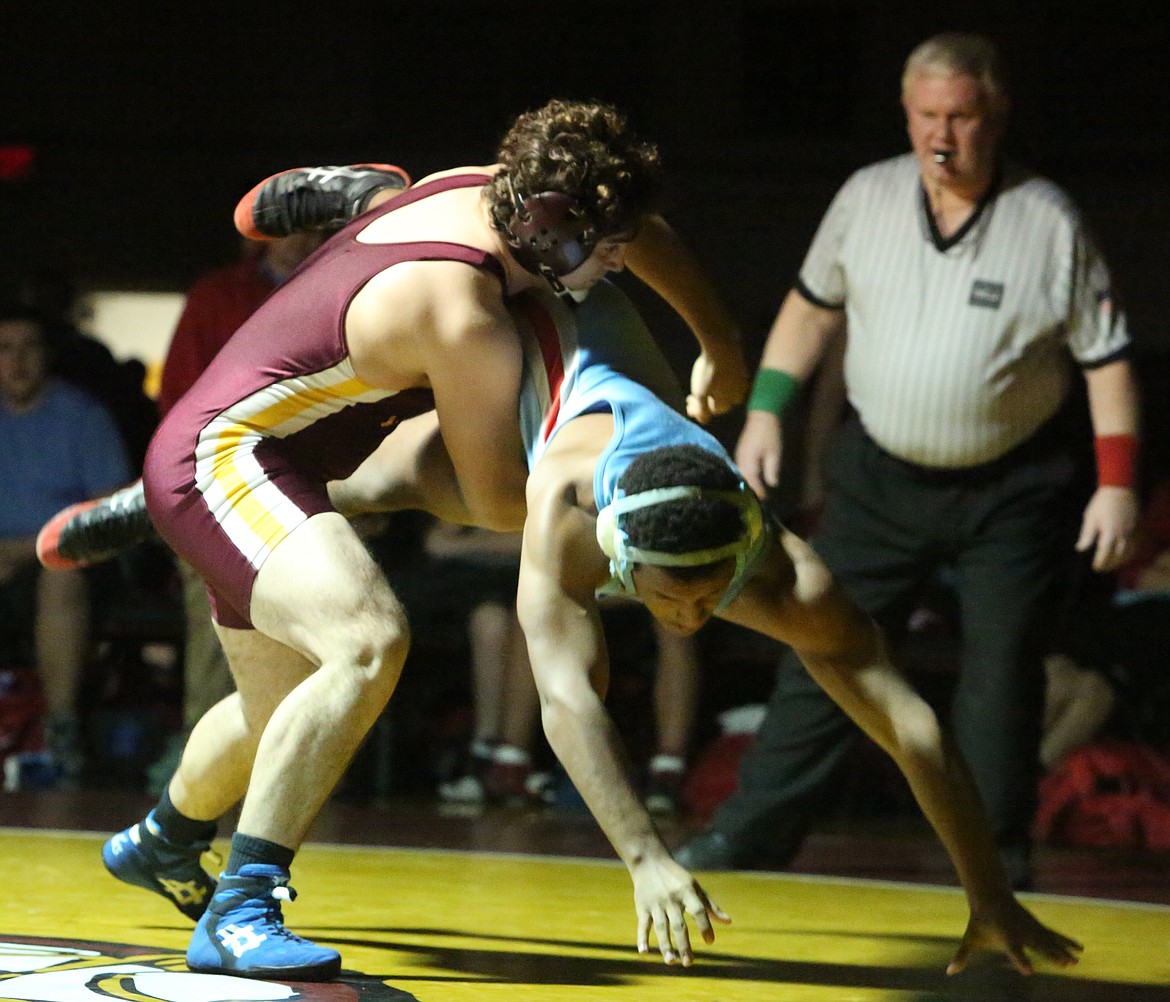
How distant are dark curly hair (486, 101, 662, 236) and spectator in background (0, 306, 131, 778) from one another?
336 cm

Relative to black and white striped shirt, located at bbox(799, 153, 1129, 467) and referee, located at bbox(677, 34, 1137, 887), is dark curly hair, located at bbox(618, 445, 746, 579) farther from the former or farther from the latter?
black and white striped shirt, located at bbox(799, 153, 1129, 467)

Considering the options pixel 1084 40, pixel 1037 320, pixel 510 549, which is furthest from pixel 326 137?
pixel 1037 320

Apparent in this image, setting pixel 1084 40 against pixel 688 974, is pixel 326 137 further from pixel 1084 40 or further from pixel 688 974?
pixel 688 974

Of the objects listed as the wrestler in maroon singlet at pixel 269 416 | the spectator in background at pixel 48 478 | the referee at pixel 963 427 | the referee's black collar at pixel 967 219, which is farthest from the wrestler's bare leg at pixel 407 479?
the spectator in background at pixel 48 478

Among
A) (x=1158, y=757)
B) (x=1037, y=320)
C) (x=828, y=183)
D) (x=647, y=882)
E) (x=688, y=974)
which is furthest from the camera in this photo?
(x=828, y=183)

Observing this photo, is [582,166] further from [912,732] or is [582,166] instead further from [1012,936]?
[1012,936]

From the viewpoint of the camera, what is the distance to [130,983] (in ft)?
9.30

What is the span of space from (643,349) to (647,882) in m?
1.00

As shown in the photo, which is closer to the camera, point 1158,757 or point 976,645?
point 976,645

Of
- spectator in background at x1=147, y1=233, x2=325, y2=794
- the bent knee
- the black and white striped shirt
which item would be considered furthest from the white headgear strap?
spectator in background at x1=147, y1=233, x2=325, y2=794

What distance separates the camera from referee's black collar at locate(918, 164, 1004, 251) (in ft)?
13.7

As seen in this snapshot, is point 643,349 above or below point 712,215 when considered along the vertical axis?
above

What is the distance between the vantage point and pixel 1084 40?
1002 centimetres

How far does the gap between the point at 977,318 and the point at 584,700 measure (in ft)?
5.62
